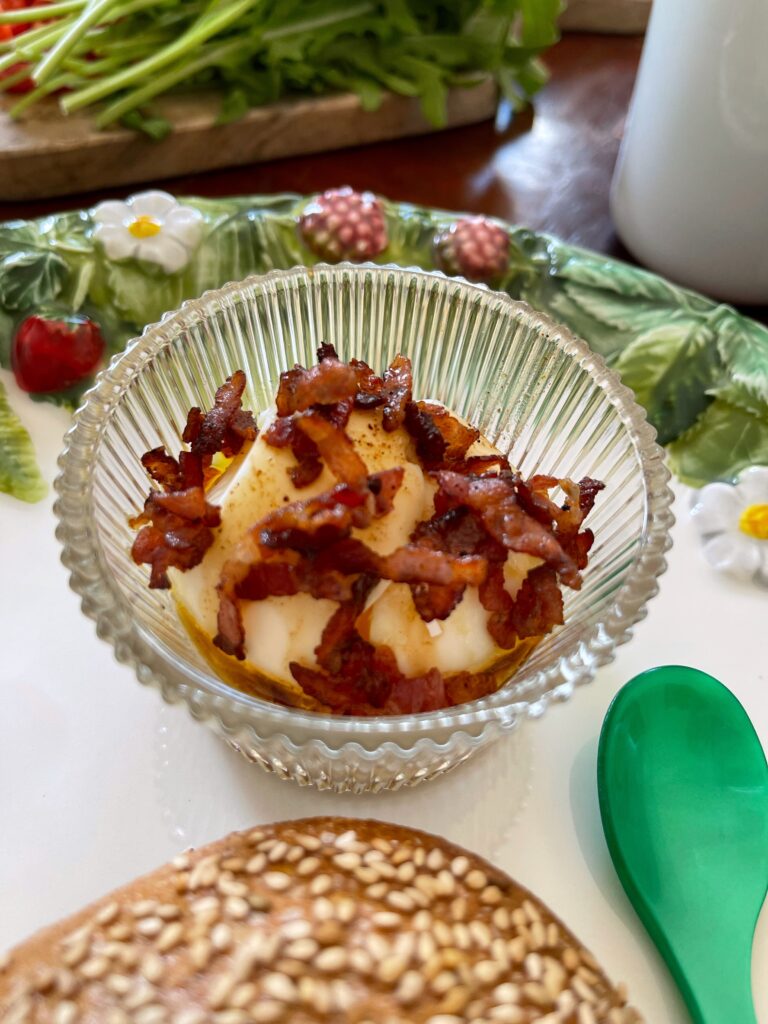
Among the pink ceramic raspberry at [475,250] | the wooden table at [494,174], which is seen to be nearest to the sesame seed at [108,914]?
the pink ceramic raspberry at [475,250]

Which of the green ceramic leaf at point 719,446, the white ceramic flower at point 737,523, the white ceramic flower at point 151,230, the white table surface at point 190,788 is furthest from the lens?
the white ceramic flower at point 151,230

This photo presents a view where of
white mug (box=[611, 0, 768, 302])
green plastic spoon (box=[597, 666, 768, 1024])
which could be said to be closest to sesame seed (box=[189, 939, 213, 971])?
green plastic spoon (box=[597, 666, 768, 1024])

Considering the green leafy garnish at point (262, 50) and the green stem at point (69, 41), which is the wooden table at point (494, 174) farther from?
the green stem at point (69, 41)

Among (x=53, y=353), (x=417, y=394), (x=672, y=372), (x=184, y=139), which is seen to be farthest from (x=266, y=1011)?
(x=184, y=139)

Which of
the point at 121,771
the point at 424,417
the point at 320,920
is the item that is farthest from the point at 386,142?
the point at 320,920

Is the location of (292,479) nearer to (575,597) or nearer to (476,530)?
(476,530)

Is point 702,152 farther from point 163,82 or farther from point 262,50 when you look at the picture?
point 163,82
